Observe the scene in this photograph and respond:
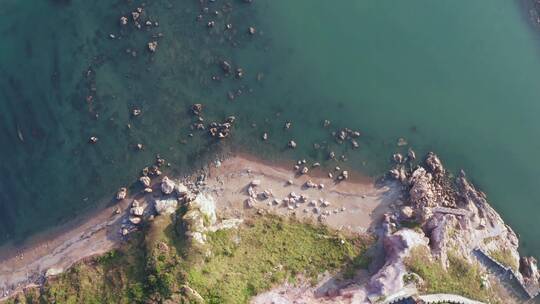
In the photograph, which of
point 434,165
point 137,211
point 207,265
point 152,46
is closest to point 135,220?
point 137,211

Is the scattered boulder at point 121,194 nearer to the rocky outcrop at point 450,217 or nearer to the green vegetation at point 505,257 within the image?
the rocky outcrop at point 450,217

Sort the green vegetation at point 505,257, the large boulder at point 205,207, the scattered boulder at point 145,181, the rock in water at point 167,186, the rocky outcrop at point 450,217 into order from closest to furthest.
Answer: the large boulder at point 205,207, the rocky outcrop at point 450,217, the green vegetation at point 505,257, the rock in water at point 167,186, the scattered boulder at point 145,181

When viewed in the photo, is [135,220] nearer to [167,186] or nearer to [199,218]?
[167,186]

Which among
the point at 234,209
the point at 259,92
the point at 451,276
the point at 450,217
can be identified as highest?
the point at 259,92

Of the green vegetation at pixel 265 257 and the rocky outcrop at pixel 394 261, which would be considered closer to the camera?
the green vegetation at pixel 265 257

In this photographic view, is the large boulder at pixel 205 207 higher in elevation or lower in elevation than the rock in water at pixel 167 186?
lower

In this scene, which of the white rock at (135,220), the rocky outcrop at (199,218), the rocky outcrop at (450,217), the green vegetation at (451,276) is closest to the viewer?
the green vegetation at (451,276)

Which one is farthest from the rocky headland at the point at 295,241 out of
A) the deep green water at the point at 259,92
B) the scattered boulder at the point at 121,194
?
the deep green water at the point at 259,92
